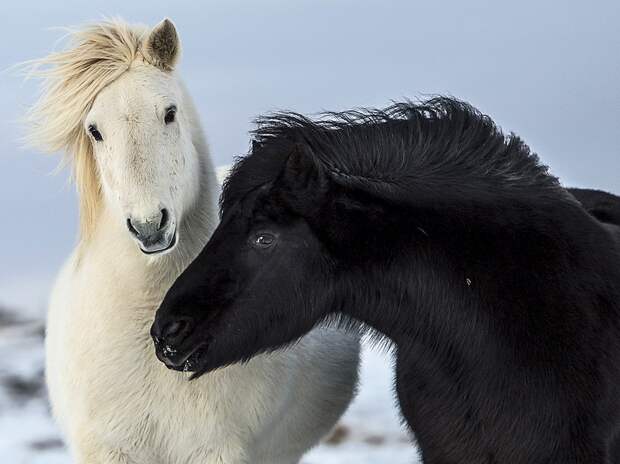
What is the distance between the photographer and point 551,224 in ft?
12.6

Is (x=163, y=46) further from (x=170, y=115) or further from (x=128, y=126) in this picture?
(x=128, y=126)

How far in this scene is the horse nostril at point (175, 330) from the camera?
12.0 ft

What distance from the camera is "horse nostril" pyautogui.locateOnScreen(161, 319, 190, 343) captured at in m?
3.64

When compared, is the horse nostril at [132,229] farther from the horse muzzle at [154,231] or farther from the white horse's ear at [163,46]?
the white horse's ear at [163,46]

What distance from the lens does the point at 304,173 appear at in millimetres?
3656

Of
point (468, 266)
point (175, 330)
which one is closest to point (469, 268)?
point (468, 266)

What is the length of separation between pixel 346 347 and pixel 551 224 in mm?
1616

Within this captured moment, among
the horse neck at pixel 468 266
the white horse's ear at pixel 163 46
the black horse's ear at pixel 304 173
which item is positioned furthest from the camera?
the white horse's ear at pixel 163 46

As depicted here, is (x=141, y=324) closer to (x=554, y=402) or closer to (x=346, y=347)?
(x=346, y=347)

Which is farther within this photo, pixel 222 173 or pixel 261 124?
pixel 222 173

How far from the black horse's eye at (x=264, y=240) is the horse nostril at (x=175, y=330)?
38 cm

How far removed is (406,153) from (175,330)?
1106 millimetres

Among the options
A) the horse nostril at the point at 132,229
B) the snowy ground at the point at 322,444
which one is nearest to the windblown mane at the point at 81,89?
the horse nostril at the point at 132,229

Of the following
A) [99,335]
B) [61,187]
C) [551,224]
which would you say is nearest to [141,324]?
[99,335]
